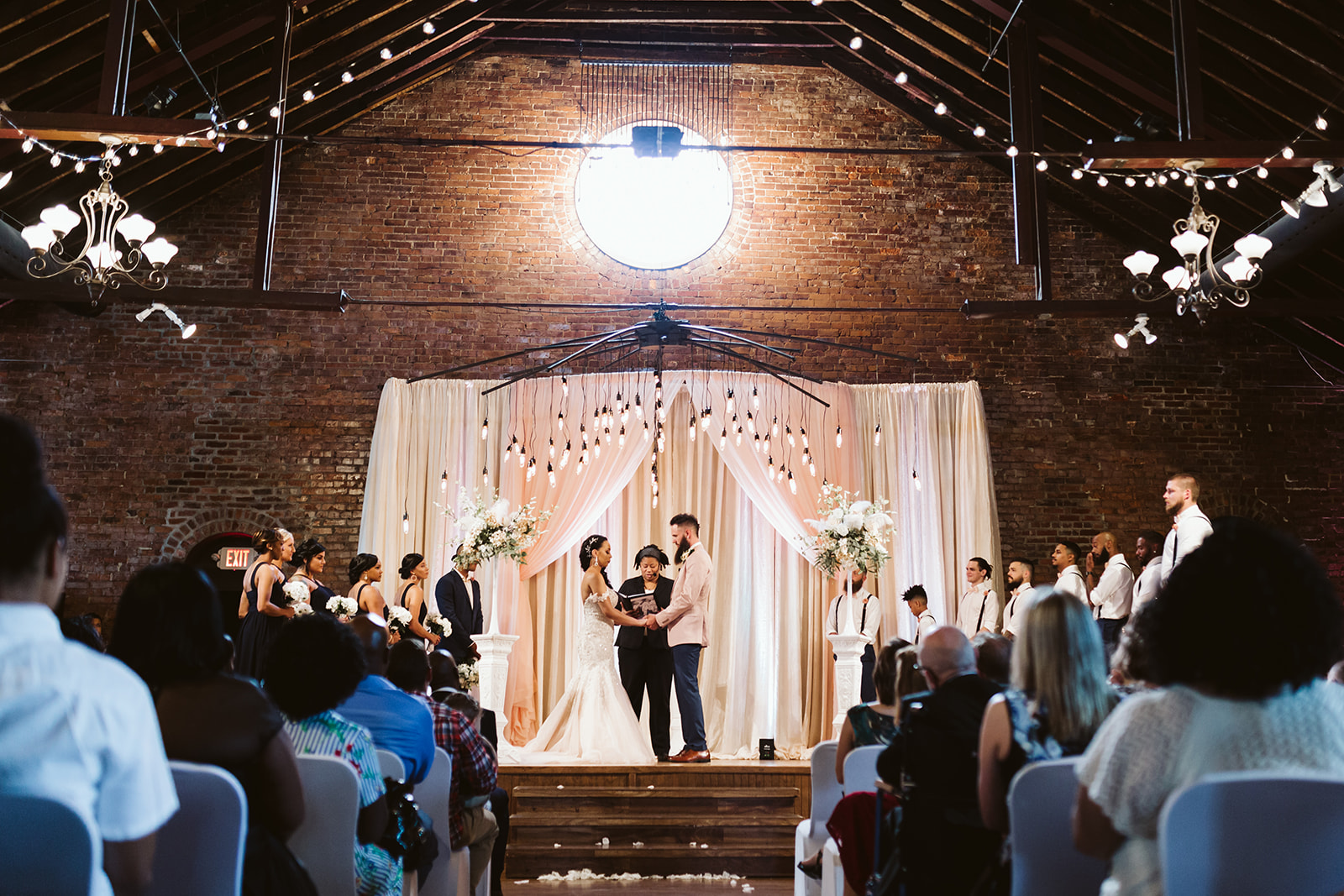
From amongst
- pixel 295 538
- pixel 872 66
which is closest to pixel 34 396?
pixel 295 538

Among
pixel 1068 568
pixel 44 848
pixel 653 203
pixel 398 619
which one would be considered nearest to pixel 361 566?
pixel 398 619

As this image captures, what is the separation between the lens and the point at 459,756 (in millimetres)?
3885

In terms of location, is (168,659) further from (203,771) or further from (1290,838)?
(1290,838)

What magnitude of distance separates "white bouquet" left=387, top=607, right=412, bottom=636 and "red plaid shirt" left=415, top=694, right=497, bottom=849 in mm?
3182

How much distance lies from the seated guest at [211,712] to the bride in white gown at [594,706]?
19.0 feet

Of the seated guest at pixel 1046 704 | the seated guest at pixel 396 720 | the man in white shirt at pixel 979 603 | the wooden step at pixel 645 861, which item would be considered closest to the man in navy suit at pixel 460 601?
the wooden step at pixel 645 861

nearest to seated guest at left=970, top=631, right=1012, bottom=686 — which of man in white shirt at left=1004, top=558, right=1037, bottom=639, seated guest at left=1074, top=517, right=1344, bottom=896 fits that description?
seated guest at left=1074, top=517, right=1344, bottom=896

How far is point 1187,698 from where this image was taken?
1.88 meters

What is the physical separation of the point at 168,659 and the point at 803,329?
869cm

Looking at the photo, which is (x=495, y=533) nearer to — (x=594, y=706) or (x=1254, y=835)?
(x=594, y=706)

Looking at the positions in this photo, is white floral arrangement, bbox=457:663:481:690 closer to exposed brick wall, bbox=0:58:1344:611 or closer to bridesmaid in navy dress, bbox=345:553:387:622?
bridesmaid in navy dress, bbox=345:553:387:622

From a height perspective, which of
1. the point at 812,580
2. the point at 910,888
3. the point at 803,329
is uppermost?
the point at 803,329

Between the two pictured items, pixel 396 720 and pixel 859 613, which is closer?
pixel 396 720

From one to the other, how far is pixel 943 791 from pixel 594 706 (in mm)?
5425
